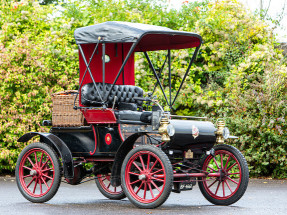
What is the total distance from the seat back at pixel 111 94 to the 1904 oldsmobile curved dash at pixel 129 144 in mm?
15

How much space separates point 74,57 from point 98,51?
4.67 metres

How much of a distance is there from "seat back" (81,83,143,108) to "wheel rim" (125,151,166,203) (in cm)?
121

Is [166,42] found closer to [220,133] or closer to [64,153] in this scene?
[220,133]

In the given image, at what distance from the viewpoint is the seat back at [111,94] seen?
8516mm

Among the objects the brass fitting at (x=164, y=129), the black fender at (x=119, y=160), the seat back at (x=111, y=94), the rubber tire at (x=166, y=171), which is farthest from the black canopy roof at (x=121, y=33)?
the rubber tire at (x=166, y=171)

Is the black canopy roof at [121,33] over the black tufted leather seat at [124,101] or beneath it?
over

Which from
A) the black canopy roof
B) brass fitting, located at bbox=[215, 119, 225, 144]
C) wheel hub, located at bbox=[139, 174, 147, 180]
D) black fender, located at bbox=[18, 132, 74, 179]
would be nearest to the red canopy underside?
the black canopy roof

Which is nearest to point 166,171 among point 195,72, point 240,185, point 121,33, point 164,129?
point 164,129

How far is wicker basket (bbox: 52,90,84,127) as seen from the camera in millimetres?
8445

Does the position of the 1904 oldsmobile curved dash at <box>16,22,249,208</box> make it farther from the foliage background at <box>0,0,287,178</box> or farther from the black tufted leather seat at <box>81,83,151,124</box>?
the foliage background at <box>0,0,287,178</box>

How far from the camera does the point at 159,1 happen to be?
698 inches

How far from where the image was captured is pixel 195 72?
14781 mm

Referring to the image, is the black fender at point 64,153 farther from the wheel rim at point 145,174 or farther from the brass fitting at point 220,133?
the brass fitting at point 220,133

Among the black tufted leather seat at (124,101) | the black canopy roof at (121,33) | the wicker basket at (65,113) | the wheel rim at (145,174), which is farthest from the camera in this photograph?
the wicker basket at (65,113)
